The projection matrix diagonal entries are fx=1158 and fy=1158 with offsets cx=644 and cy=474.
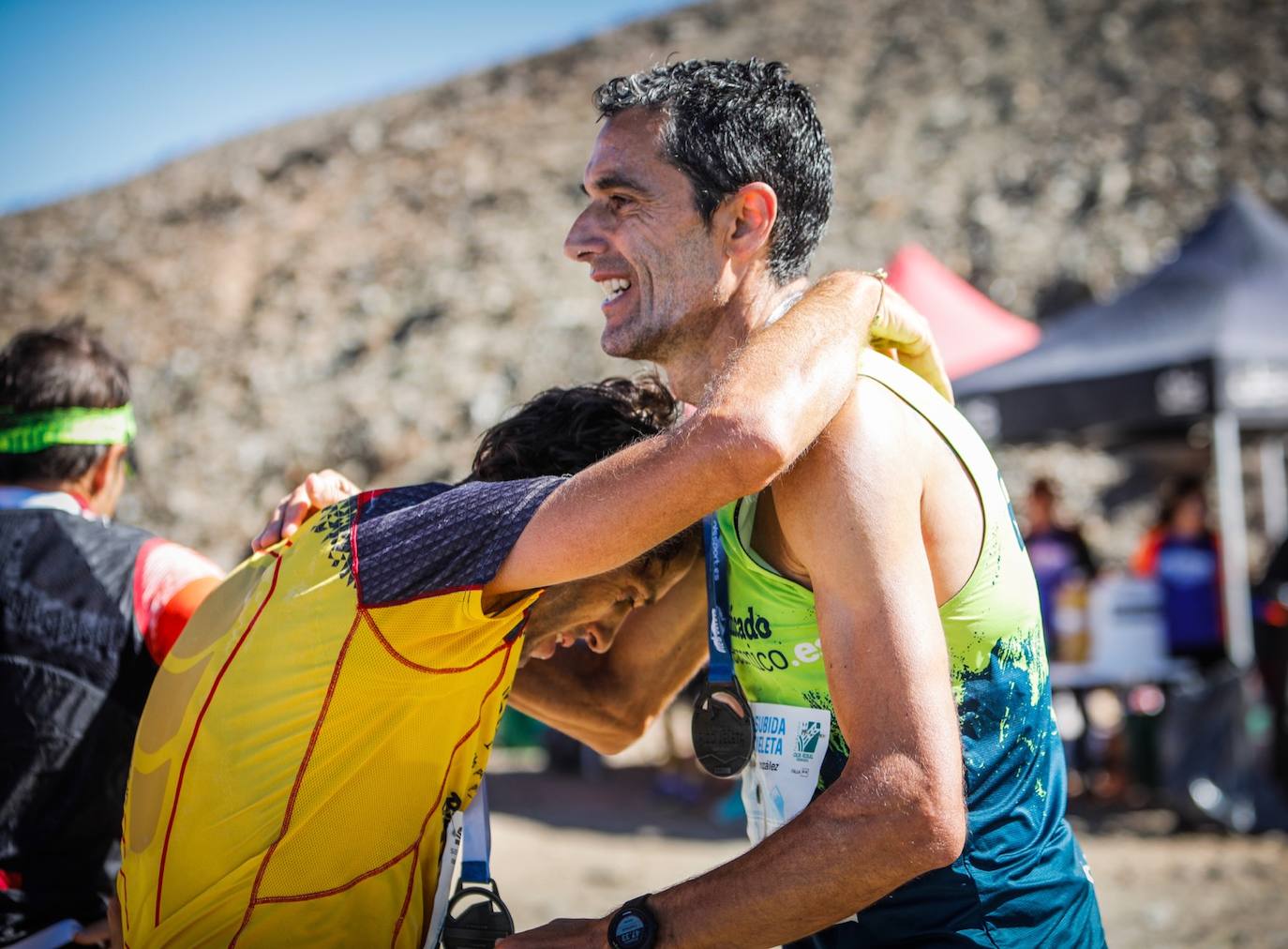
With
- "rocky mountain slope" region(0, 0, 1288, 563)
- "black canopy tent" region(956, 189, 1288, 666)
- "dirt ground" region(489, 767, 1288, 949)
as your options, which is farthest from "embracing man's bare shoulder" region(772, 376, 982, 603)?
Result: "rocky mountain slope" region(0, 0, 1288, 563)

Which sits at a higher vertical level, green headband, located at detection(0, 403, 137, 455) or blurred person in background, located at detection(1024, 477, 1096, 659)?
green headband, located at detection(0, 403, 137, 455)

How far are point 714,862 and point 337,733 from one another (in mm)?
5613

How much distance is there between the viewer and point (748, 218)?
2.13m

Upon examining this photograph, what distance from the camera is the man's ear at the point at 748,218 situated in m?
2.11

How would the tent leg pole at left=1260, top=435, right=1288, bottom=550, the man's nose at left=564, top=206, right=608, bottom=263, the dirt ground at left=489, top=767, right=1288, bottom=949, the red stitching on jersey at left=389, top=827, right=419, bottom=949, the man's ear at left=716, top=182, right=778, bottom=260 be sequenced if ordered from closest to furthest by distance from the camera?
the red stitching on jersey at left=389, top=827, right=419, bottom=949 → the man's ear at left=716, top=182, right=778, bottom=260 → the man's nose at left=564, top=206, right=608, bottom=263 → the dirt ground at left=489, top=767, right=1288, bottom=949 → the tent leg pole at left=1260, top=435, right=1288, bottom=550

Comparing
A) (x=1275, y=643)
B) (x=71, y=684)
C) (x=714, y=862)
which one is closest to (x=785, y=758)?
(x=71, y=684)

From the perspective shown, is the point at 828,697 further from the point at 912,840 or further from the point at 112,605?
the point at 112,605

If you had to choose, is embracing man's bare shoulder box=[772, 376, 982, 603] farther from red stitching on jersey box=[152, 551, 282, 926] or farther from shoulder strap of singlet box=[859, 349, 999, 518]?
red stitching on jersey box=[152, 551, 282, 926]

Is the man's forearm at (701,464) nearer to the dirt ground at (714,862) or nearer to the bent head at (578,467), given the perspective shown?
the bent head at (578,467)

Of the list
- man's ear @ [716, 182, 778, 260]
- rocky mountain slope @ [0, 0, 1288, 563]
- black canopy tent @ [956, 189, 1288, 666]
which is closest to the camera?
man's ear @ [716, 182, 778, 260]

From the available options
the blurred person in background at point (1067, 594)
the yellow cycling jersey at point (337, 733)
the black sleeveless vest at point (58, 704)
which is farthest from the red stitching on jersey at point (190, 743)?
the blurred person in background at point (1067, 594)

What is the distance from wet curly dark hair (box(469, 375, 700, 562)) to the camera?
85.2 inches

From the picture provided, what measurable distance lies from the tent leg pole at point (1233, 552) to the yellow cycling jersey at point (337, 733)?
680cm

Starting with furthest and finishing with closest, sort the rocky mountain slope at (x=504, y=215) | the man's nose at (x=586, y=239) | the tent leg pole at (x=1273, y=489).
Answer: the rocky mountain slope at (x=504, y=215) < the tent leg pole at (x=1273, y=489) < the man's nose at (x=586, y=239)
